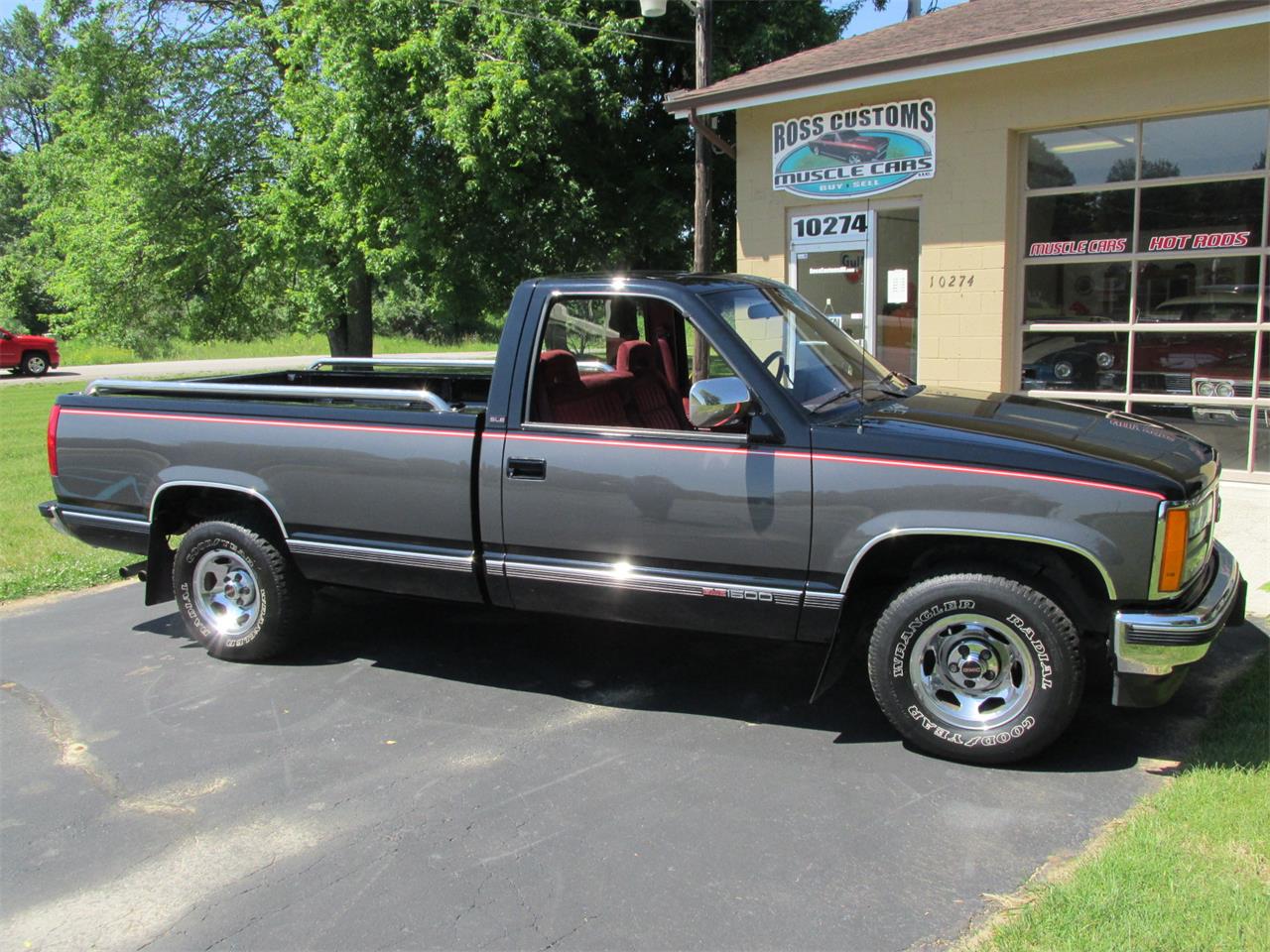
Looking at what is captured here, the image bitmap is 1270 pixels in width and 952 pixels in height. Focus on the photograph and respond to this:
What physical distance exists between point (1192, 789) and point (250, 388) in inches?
184

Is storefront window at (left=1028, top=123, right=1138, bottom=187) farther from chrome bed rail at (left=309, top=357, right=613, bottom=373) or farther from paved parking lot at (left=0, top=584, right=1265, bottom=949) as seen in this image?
chrome bed rail at (left=309, top=357, right=613, bottom=373)

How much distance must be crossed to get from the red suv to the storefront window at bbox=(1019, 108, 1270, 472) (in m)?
30.7

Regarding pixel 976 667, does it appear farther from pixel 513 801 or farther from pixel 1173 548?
pixel 513 801

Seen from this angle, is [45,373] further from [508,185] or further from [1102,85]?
[1102,85]

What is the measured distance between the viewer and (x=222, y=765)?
14.1ft

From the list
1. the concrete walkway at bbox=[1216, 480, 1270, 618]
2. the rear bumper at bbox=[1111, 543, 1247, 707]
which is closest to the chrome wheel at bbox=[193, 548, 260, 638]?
the rear bumper at bbox=[1111, 543, 1247, 707]

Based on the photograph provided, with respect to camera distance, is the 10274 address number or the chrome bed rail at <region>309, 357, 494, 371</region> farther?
the 10274 address number

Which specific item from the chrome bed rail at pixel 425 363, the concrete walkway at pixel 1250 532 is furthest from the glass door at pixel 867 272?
the chrome bed rail at pixel 425 363

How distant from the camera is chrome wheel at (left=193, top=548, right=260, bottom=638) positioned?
550cm

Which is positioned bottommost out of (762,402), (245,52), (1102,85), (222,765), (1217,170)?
(222,765)

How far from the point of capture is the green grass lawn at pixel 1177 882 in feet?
9.53

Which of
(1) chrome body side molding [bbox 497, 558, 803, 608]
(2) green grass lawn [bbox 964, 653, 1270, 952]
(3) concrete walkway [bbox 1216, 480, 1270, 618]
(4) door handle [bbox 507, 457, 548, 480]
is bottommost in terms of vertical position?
(2) green grass lawn [bbox 964, 653, 1270, 952]

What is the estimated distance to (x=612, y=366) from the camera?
5383 mm

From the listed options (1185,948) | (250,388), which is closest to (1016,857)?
(1185,948)
